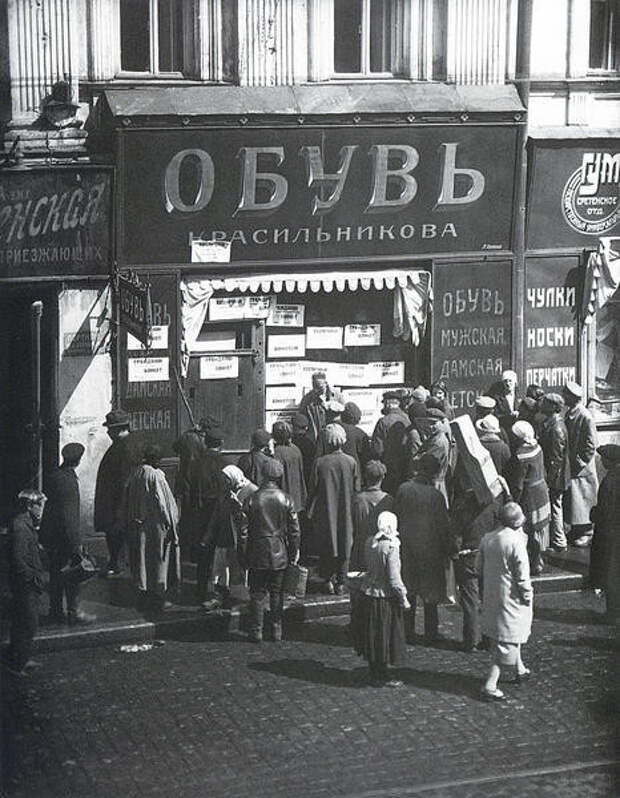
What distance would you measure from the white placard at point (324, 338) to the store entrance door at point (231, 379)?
613mm

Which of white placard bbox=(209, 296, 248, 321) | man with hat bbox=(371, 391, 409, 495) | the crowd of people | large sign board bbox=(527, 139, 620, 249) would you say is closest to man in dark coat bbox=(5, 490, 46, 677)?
the crowd of people

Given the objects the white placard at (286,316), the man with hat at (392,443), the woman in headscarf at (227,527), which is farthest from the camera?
the white placard at (286,316)

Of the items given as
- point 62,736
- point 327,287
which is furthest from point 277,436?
point 62,736

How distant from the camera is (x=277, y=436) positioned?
46.0 ft

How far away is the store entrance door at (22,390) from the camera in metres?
15.7

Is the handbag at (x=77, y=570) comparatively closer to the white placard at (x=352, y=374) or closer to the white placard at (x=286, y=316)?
the white placard at (x=286, y=316)

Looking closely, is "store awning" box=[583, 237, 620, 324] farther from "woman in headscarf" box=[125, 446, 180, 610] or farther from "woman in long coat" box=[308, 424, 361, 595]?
"woman in headscarf" box=[125, 446, 180, 610]

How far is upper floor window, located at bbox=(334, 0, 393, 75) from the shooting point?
1628 centimetres

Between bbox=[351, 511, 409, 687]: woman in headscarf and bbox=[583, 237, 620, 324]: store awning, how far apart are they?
7.32 m

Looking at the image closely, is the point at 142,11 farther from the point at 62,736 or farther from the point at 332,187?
the point at 62,736

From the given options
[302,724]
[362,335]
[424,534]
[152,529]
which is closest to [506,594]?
[424,534]

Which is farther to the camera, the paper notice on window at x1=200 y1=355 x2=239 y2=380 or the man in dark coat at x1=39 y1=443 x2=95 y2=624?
the paper notice on window at x1=200 y1=355 x2=239 y2=380

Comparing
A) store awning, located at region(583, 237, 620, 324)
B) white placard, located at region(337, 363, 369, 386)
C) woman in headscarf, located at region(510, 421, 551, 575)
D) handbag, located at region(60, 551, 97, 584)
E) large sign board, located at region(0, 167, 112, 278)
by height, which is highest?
large sign board, located at region(0, 167, 112, 278)

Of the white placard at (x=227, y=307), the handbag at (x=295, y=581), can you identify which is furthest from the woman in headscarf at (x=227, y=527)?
the white placard at (x=227, y=307)
